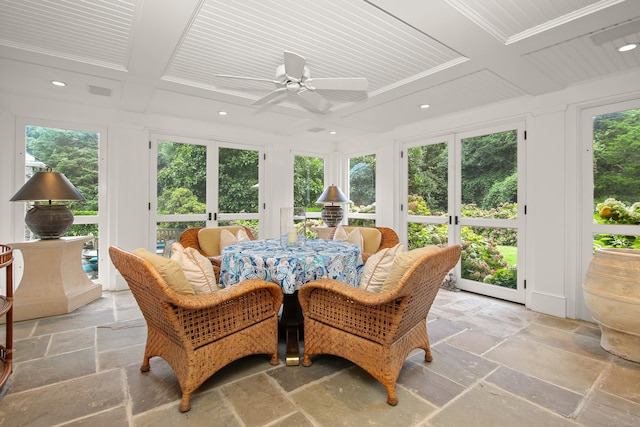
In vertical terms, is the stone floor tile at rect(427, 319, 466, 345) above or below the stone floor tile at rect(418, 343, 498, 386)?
above

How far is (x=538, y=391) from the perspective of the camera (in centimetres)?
199

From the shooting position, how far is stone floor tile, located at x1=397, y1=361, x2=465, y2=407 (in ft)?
6.30

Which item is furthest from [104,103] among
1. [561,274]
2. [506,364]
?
[561,274]

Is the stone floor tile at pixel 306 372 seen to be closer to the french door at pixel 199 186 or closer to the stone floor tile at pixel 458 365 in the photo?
the stone floor tile at pixel 458 365

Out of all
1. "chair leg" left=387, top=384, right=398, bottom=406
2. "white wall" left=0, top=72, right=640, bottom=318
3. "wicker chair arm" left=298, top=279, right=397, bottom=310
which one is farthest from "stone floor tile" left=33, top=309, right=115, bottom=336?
"chair leg" left=387, top=384, right=398, bottom=406

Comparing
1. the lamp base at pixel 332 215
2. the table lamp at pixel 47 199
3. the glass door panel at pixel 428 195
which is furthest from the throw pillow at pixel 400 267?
the lamp base at pixel 332 215

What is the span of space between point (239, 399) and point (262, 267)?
85 centimetres

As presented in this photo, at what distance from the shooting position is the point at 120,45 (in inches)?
98.2

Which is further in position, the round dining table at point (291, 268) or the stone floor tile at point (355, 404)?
the round dining table at point (291, 268)

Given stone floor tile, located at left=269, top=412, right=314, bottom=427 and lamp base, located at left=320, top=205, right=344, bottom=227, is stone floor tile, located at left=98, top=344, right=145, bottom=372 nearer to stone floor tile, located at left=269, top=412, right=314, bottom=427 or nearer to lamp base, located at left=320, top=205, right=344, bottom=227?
stone floor tile, located at left=269, top=412, right=314, bottom=427

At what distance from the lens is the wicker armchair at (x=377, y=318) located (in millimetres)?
1831

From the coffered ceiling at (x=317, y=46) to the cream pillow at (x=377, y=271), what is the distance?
159 cm

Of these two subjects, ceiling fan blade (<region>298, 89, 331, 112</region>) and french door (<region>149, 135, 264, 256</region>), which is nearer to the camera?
ceiling fan blade (<region>298, 89, 331, 112</region>)

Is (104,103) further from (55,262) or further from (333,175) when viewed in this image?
(333,175)
